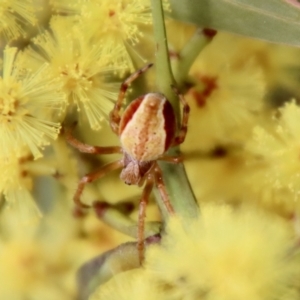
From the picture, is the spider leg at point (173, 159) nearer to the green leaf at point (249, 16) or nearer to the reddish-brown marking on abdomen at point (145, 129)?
the reddish-brown marking on abdomen at point (145, 129)

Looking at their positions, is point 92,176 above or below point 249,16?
below

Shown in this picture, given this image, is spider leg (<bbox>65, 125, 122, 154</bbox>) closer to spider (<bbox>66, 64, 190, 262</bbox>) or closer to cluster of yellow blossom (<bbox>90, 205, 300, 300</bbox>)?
spider (<bbox>66, 64, 190, 262</bbox>)

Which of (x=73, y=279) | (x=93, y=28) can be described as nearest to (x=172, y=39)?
(x=93, y=28)

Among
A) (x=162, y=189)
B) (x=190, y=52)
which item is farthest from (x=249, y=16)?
(x=162, y=189)

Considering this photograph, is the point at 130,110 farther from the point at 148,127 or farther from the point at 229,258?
the point at 229,258

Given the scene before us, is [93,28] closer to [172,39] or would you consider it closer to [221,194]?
[172,39]

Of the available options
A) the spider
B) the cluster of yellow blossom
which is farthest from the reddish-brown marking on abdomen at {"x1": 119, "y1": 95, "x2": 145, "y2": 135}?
the cluster of yellow blossom
